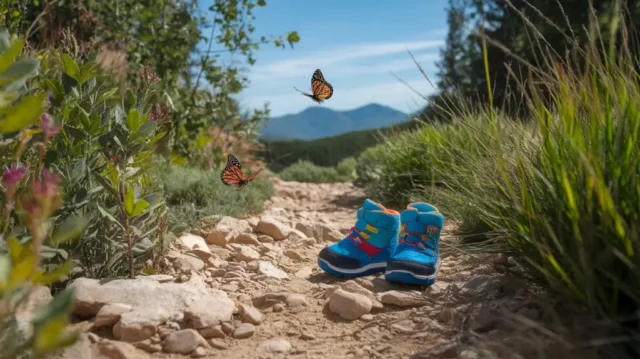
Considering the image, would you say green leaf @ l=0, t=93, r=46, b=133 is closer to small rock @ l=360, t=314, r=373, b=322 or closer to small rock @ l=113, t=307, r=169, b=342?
small rock @ l=113, t=307, r=169, b=342

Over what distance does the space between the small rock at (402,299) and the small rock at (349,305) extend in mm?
92

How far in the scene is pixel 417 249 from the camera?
105 inches

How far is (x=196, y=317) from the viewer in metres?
2.05

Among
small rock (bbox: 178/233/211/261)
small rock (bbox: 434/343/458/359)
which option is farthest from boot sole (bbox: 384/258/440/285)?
small rock (bbox: 178/233/211/261)

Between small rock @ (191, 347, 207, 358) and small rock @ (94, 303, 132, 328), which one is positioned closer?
small rock @ (191, 347, 207, 358)

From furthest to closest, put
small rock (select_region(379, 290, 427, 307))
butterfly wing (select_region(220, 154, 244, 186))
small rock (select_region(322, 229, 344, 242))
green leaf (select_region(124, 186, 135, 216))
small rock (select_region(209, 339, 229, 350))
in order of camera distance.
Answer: butterfly wing (select_region(220, 154, 244, 186)) < small rock (select_region(322, 229, 344, 242)) < small rock (select_region(379, 290, 427, 307)) < green leaf (select_region(124, 186, 135, 216)) < small rock (select_region(209, 339, 229, 350))

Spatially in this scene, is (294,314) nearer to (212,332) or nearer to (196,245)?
(212,332)

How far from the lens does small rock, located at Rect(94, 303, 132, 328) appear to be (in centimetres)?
203

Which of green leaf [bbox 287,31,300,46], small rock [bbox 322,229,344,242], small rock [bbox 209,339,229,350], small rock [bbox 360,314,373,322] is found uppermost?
green leaf [bbox 287,31,300,46]

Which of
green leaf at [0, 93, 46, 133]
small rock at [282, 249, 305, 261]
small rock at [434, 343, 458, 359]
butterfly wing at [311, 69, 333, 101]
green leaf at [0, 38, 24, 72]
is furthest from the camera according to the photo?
butterfly wing at [311, 69, 333, 101]

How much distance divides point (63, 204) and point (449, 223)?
246cm

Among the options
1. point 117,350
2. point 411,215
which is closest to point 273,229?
point 411,215

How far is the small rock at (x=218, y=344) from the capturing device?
198 centimetres

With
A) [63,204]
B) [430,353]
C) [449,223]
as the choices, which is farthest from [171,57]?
[430,353]
